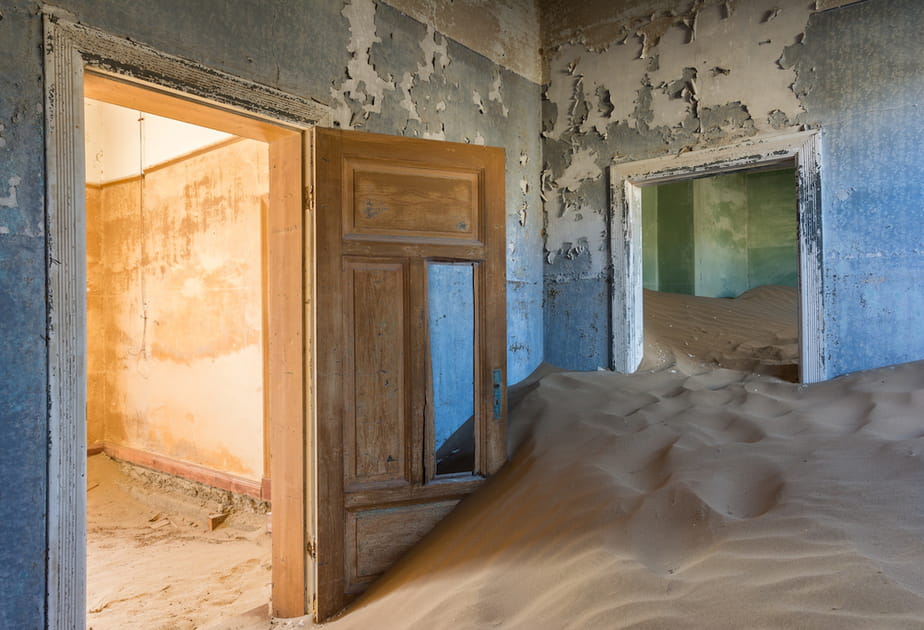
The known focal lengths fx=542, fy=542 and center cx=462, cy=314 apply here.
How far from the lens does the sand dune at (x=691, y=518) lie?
1.56m

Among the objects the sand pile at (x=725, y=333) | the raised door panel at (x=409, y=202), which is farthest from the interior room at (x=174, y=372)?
the sand pile at (x=725, y=333)

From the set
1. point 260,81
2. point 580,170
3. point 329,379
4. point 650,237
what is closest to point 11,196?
point 260,81

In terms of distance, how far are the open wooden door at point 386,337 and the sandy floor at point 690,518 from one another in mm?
204

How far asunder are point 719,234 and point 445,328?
24.6 feet

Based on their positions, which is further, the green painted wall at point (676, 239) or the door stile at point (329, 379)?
the green painted wall at point (676, 239)

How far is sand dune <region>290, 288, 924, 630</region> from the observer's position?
1.56 metres

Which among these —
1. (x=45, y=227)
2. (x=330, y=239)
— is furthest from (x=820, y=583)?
(x=45, y=227)

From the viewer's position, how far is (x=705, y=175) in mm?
3949

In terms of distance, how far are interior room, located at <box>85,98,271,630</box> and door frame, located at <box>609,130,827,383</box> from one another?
2.67 m

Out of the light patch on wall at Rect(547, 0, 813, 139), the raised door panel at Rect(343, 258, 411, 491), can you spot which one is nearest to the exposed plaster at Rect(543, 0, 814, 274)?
the light patch on wall at Rect(547, 0, 813, 139)

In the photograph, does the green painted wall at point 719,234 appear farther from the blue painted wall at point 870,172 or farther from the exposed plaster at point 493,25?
the blue painted wall at point 870,172

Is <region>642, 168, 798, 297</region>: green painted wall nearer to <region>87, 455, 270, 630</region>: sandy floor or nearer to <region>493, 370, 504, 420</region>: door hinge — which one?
<region>493, 370, 504, 420</region>: door hinge

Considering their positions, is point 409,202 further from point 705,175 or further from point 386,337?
point 705,175

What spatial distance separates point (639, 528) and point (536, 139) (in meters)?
3.28
